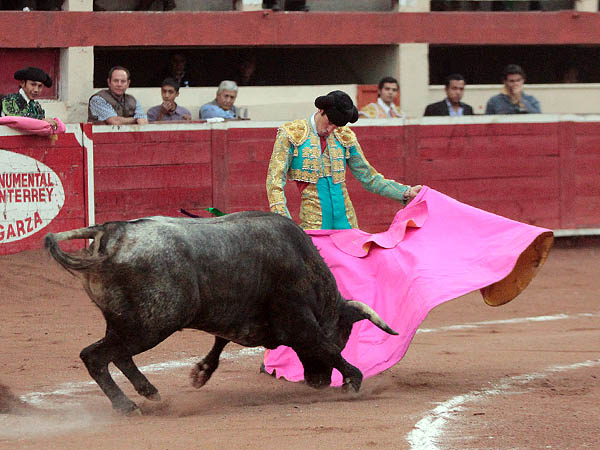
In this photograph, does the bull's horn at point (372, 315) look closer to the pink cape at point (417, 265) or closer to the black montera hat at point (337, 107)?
the pink cape at point (417, 265)

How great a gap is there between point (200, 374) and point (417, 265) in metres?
1.03

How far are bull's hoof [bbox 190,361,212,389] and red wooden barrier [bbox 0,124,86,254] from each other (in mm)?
3334

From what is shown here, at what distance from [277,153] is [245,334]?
0.94 metres

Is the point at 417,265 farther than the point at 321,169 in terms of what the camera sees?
No

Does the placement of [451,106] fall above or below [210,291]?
above

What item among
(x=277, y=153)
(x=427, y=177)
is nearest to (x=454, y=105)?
(x=427, y=177)

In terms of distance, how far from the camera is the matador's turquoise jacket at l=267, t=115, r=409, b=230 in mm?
4973

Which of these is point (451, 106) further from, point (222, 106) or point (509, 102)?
point (222, 106)

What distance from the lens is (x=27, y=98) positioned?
299 inches

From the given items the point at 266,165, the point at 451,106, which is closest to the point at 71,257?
the point at 266,165

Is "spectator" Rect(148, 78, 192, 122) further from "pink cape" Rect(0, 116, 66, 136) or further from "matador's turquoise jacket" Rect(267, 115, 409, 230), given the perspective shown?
"matador's turquoise jacket" Rect(267, 115, 409, 230)

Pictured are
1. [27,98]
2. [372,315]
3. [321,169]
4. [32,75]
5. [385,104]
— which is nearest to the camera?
[372,315]

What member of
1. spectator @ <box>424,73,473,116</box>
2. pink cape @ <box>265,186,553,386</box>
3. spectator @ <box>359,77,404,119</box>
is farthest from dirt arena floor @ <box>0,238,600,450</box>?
spectator @ <box>424,73,473,116</box>

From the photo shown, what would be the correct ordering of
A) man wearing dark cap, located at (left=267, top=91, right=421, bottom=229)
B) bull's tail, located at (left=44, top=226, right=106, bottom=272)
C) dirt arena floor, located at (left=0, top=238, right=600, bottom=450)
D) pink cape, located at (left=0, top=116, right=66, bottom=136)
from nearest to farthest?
dirt arena floor, located at (left=0, top=238, right=600, bottom=450), bull's tail, located at (left=44, top=226, right=106, bottom=272), man wearing dark cap, located at (left=267, top=91, right=421, bottom=229), pink cape, located at (left=0, top=116, right=66, bottom=136)
